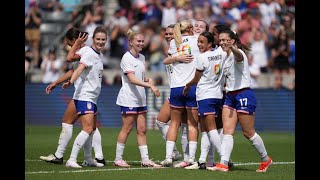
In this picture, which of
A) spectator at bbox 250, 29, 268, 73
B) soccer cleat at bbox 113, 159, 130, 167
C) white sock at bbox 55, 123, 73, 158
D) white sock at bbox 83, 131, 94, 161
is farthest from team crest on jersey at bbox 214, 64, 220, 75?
spectator at bbox 250, 29, 268, 73

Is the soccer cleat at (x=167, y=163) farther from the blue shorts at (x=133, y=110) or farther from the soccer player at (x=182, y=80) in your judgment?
the blue shorts at (x=133, y=110)

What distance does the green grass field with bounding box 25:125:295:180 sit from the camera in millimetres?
11883

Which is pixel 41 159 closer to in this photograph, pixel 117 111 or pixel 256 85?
pixel 117 111

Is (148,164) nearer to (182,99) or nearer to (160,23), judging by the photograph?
(182,99)

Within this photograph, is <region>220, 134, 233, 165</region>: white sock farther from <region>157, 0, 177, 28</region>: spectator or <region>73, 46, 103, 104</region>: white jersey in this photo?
<region>157, 0, 177, 28</region>: spectator

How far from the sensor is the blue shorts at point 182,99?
44.5 ft

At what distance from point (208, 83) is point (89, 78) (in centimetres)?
200

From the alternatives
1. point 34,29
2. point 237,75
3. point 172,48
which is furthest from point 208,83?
point 34,29

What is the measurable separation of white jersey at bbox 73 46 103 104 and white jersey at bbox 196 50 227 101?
173 cm

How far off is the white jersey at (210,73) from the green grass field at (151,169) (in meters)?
1.25

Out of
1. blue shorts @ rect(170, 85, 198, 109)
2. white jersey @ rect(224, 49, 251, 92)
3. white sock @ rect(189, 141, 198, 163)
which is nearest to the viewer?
white jersey @ rect(224, 49, 251, 92)

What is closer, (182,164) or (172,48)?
(182,164)

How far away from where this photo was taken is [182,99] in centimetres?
1364

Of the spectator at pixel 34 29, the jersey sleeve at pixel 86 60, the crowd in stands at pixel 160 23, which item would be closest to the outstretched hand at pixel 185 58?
the jersey sleeve at pixel 86 60
